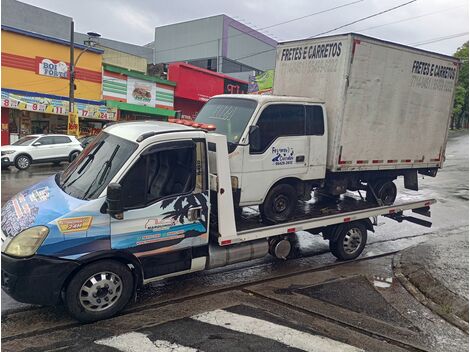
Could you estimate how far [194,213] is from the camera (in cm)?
527

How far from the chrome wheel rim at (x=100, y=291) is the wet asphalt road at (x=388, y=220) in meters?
0.70

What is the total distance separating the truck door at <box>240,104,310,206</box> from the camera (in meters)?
6.18

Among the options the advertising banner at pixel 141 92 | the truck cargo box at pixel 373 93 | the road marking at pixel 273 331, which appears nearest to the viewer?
the road marking at pixel 273 331

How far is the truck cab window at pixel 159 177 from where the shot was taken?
478 cm

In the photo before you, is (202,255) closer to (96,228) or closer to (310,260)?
(96,228)

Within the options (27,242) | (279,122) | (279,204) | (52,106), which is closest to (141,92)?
(52,106)

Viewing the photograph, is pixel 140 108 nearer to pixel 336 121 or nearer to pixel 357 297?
pixel 336 121

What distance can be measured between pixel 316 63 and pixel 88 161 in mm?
4436

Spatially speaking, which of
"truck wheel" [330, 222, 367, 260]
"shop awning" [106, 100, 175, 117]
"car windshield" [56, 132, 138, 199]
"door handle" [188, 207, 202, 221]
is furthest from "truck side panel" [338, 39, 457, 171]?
"shop awning" [106, 100, 175, 117]

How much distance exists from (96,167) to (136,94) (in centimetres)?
2283

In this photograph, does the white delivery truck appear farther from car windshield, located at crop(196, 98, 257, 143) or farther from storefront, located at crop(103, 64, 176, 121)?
storefront, located at crop(103, 64, 176, 121)

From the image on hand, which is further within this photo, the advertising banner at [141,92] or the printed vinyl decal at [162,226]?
the advertising banner at [141,92]

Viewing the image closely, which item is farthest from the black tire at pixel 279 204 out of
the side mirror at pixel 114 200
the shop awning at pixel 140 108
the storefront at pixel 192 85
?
the storefront at pixel 192 85

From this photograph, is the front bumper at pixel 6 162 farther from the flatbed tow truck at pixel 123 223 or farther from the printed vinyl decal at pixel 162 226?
the printed vinyl decal at pixel 162 226
